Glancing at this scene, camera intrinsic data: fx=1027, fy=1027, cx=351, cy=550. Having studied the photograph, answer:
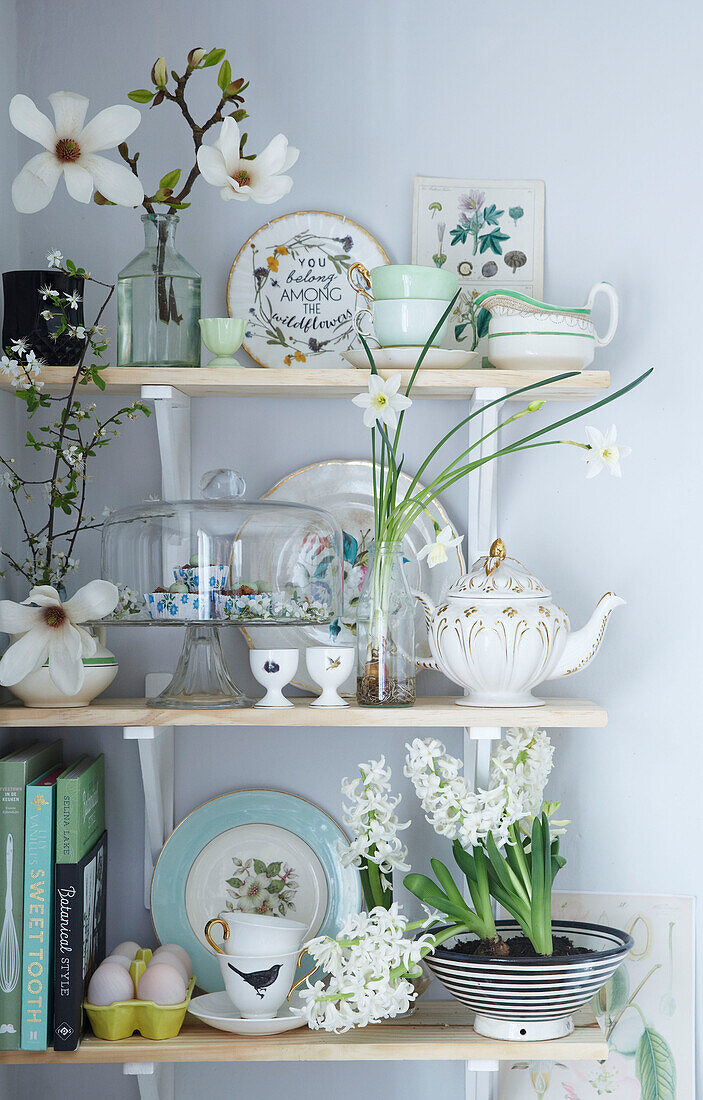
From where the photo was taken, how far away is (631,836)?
4.52 ft

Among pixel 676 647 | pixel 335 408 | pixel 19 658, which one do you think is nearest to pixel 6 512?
pixel 19 658

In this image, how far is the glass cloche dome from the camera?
1.14 metres

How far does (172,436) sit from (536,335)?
1.50 feet

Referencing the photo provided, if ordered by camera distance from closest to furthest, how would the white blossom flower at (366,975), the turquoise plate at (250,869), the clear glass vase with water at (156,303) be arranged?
1. the white blossom flower at (366,975)
2. the clear glass vase with water at (156,303)
3. the turquoise plate at (250,869)

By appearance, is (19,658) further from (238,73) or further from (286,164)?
(238,73)

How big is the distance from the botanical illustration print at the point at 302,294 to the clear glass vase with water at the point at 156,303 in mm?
162

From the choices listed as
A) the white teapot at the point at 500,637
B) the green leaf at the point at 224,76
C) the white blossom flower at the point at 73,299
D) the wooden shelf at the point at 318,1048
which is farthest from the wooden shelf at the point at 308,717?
the green leaf at the point at 224,76

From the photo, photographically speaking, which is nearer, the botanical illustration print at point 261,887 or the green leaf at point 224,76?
the green leaf at point 224,76

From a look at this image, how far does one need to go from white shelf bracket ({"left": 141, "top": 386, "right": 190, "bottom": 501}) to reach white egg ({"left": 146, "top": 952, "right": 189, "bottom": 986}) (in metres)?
0.55

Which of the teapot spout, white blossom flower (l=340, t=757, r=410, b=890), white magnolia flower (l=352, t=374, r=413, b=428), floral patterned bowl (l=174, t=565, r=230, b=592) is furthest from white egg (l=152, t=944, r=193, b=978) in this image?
white magnolia flower (l=352, t=374, r=413, b=428)

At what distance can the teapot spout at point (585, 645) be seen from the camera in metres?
1.21

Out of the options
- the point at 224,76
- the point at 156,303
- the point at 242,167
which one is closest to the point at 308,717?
the point at 156,303

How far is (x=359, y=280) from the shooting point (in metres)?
1.28

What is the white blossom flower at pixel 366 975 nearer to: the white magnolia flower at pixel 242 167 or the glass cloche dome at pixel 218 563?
the glass cloche dome at pixel 218 563
